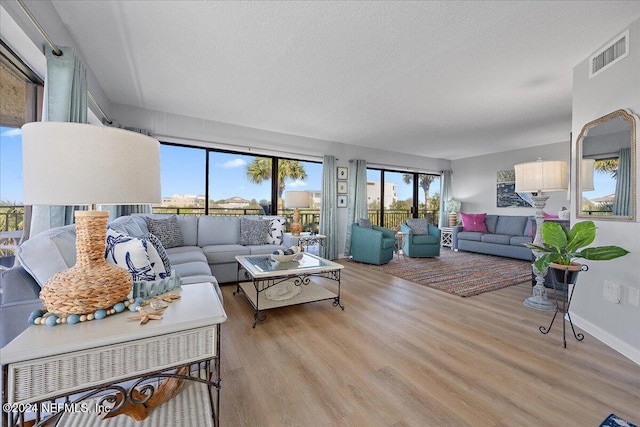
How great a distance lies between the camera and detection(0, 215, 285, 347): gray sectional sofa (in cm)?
110

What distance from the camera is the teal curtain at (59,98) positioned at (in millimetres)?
1612

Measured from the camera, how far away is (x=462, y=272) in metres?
4.26

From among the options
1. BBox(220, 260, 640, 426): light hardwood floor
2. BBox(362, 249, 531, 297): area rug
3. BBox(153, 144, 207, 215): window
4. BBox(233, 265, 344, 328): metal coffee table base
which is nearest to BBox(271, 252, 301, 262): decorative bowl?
BBox(233, 265, 344, 328): metal coffee table base

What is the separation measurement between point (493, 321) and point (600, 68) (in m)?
2.34

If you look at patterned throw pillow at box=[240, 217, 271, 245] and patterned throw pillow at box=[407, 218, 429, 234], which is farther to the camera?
patterned throw pillow at box=[407, 218, 429, 234]

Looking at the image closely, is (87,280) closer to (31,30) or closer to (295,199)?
(31,30)

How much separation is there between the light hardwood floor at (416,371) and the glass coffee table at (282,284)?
5.3 inches

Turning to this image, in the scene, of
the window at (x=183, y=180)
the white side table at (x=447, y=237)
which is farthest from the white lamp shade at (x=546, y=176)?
the window at (x=183, y=180)

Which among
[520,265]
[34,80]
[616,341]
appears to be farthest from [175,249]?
[520,265]

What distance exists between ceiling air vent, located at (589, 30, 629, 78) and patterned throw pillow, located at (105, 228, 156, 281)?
359 centimetres

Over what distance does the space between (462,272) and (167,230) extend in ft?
14.6

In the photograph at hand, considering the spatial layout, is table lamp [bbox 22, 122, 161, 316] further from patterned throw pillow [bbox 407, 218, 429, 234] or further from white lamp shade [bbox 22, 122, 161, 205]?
patterned throw pillow [bbox 407, 218, 429, 234]

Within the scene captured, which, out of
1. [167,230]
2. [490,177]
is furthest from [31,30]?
[490,177]

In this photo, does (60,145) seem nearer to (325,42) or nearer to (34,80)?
(34,80)
